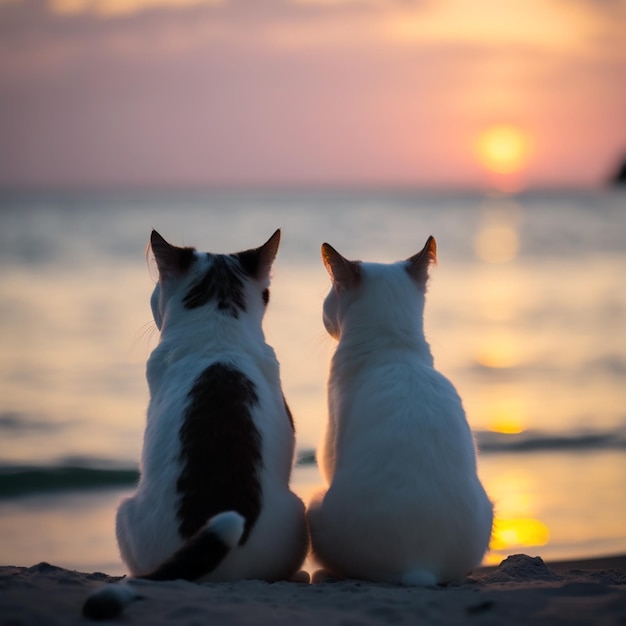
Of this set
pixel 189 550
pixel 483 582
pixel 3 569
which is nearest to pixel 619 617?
pixel 483 582

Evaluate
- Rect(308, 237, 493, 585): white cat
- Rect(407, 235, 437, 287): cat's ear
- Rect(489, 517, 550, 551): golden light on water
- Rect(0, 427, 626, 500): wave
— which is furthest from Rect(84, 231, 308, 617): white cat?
Rect(0, 427, 626, 500): wave

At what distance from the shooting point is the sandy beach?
12.5 ft

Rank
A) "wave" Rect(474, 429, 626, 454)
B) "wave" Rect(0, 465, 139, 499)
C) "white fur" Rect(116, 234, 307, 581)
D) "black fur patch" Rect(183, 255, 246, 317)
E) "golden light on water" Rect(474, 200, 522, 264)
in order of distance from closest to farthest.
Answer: "white fur" Rect(116, 234, 307, 581), "black fur patch" Rect(183, 255, 246, 317), "wave" Rect(0, 465, 139, 499), "wave" Rect(474, 429, 626, 454), "golden light on water" Rect(474, 200, 522, 264)

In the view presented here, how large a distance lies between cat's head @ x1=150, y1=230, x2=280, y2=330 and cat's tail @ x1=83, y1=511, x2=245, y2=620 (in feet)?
4.56

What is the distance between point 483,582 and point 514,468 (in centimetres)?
468

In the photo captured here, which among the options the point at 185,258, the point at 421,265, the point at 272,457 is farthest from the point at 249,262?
the point at 272,457

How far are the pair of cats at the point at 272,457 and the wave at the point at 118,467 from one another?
13.3ft

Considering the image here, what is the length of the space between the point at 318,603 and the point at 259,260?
6.22 ft

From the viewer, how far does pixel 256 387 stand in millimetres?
4676

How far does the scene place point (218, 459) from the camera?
14.1ft

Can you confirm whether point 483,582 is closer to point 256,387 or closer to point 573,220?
point 256,387

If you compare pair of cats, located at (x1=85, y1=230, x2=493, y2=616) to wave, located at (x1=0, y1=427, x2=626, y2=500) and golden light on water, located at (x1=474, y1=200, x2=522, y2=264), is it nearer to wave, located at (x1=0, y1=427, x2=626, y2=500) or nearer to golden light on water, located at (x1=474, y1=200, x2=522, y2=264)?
wave, located at (x1=0, y1=427, x2=626, y2=500)

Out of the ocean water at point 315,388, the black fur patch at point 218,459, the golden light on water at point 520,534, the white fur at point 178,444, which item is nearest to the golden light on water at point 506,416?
the ocean water at point 315,388

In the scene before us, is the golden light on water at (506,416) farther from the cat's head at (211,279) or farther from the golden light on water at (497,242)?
the golden light on water at (497,242)
